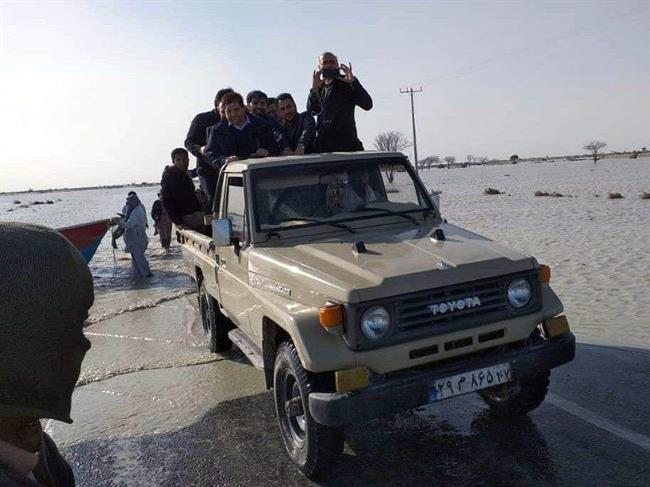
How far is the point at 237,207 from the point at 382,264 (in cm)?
189

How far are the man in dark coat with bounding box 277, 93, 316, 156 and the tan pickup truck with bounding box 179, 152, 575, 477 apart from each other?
1954mm

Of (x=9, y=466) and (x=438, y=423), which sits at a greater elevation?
(x=9, y=466)

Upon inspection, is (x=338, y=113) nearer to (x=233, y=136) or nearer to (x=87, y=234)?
(x=233, y=136)

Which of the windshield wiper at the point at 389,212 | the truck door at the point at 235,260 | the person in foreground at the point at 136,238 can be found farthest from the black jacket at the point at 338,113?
the person in foreground at the point at 136,238

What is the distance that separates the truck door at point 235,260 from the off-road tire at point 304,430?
898mm

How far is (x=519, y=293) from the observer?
3.99 metres

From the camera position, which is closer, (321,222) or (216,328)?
(321,222)

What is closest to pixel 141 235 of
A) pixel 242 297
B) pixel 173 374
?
pixel 173 374

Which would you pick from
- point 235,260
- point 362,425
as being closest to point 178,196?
point 235,260

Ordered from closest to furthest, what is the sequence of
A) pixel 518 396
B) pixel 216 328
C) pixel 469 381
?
pixel 469 381
pixel 518 396
pixel 216 328

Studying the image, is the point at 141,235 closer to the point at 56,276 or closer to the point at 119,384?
the point at 119,384

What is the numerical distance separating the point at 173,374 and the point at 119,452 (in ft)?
5.90

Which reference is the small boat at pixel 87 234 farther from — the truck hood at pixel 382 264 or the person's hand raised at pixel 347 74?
the truck hood at pixel 382 264

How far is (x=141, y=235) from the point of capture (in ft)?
43.2
